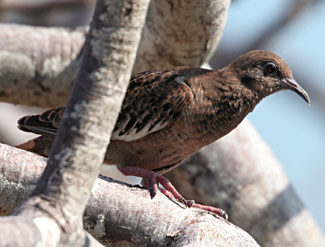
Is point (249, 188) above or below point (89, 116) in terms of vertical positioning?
below

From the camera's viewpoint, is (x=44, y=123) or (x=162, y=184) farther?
(x=44, y=123)

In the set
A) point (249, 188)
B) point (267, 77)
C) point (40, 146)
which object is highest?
point (267, 77)

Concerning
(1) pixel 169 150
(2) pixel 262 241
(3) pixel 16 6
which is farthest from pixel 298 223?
(3) pixel 16 6

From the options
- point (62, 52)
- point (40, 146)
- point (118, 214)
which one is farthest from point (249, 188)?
point (118, 214)

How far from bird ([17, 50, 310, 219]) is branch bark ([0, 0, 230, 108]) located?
390 mm

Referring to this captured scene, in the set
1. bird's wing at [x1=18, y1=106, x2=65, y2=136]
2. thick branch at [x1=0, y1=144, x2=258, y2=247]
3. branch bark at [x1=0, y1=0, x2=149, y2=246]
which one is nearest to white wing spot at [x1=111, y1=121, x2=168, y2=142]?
bird's wing at [x1=18, y1=106, x2=65, y2=136]

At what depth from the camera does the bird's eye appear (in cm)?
370

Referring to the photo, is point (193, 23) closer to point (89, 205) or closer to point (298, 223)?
point (89, 205)

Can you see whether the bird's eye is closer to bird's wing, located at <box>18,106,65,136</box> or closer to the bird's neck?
the bird's neck

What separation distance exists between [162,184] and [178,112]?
0.44m

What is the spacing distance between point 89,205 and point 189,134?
2.97 feet

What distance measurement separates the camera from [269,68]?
3707mm

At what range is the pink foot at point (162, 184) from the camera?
3163mm

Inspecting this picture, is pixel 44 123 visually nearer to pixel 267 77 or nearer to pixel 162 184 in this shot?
pixel 162 184
